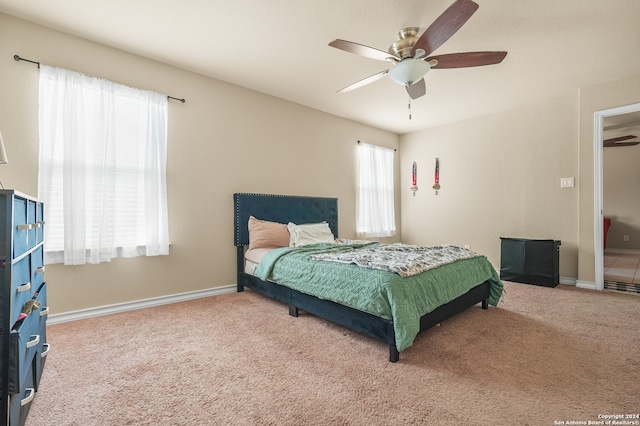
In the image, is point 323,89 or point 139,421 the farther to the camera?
point 323,89

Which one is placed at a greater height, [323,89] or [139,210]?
[323,89]

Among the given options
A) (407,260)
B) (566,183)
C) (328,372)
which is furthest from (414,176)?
(328,372)

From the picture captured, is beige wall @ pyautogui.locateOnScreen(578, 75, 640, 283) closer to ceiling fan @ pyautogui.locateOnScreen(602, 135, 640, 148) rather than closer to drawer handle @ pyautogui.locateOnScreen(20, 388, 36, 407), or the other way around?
ceiling fan @ pyautogui.locateOnScreen(602, 135, 640, 148)

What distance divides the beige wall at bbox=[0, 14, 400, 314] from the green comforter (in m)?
0.97

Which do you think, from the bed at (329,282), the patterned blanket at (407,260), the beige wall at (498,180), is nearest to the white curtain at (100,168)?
the bed at (329,282)

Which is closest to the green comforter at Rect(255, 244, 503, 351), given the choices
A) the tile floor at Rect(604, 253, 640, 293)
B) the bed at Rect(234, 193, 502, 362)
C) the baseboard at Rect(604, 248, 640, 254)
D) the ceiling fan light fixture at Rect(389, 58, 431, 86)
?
the bed at Rect(234, 193, 502, 362)

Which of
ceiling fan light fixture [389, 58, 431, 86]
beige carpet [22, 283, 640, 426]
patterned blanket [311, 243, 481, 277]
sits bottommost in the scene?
beige carpet [22, 283, 640, 426]

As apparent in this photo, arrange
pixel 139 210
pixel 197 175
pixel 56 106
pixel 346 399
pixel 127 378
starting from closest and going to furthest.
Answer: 1. pixel 346 399
2. pixel 127 378
3. pixel 56 106
4. pixel 139 210
5. pixel 197 175

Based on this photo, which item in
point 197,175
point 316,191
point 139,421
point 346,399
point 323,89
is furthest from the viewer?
point 316,191

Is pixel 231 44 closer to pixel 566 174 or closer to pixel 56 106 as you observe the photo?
pixel 56 106

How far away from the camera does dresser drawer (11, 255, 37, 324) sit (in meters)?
1.13

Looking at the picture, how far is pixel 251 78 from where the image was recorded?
343cm

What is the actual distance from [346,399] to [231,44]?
304 centimetres

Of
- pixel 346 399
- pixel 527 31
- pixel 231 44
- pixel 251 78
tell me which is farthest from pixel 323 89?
pixel 346 399
